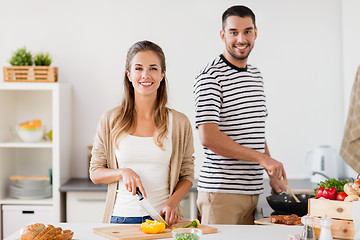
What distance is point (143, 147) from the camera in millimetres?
2051

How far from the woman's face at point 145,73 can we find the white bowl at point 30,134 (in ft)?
5.45

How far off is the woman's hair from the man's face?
345mm

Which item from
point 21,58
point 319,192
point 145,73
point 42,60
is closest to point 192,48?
point 42,60

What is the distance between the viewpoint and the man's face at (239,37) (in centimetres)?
226

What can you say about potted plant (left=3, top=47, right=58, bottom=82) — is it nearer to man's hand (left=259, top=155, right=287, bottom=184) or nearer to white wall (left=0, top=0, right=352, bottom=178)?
white wall (left=0, top=0, right=352, bottom=178)

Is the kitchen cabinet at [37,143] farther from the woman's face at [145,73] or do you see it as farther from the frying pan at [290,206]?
the frying pan at [290,206]

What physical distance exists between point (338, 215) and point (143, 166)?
29.9 inches

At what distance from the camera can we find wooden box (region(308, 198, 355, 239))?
171cm

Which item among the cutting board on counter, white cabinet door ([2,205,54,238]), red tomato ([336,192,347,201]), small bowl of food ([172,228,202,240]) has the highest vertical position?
red tomato ([336,192,347,201])

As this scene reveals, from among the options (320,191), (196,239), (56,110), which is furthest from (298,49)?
(196,239)

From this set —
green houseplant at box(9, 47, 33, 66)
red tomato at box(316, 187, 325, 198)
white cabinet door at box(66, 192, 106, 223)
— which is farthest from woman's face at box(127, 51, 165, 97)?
green houseplant at box(9, 47, 33, 66)

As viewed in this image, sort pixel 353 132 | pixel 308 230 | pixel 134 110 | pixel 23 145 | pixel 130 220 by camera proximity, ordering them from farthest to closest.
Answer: pixel 23 145, pixel 353 132, pixel 134 110, pixel 130 220, pixel 308 230

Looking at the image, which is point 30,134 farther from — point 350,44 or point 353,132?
point 350,44

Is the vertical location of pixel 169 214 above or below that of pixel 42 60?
below
